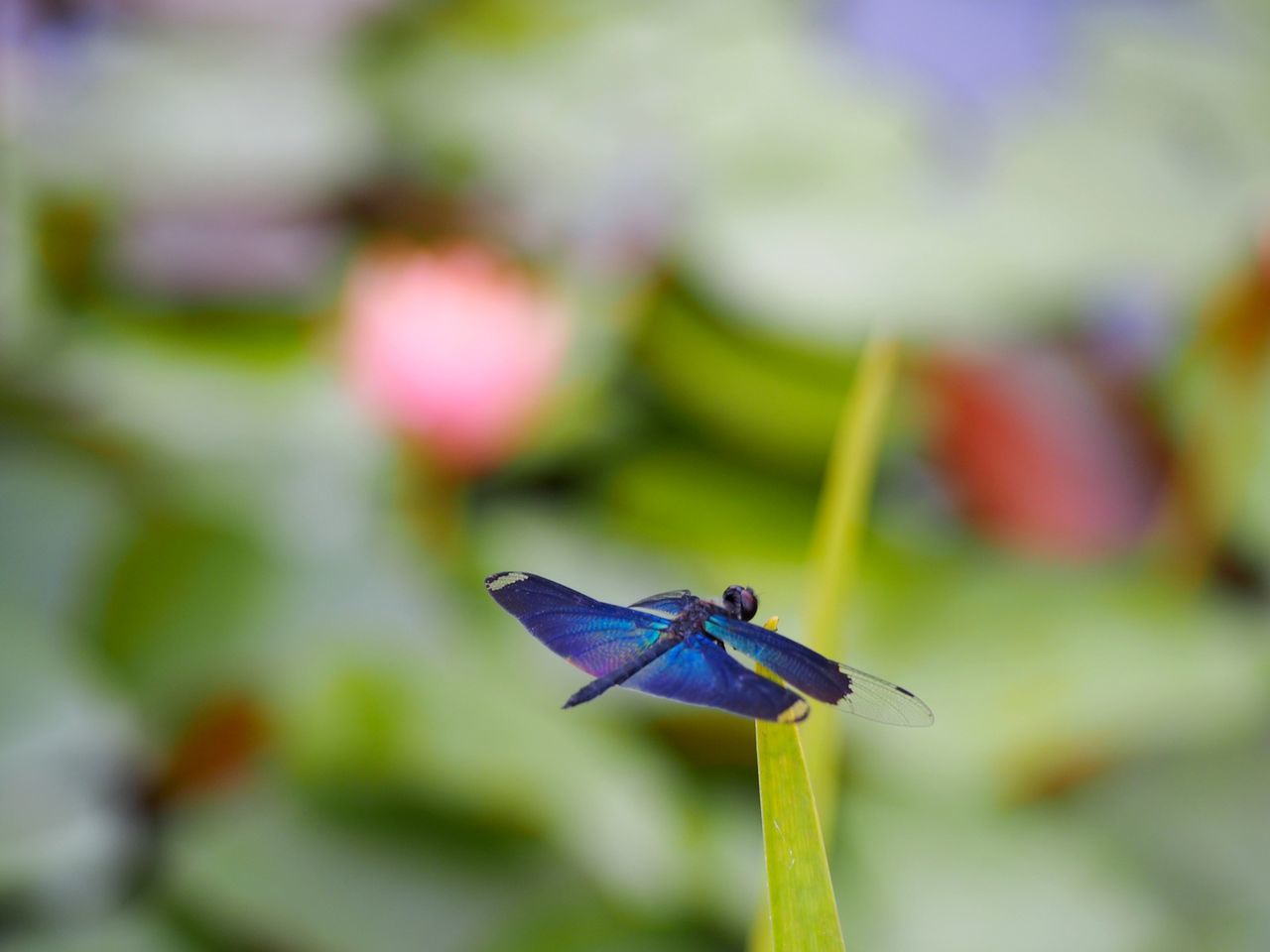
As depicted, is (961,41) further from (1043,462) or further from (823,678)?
(823,678)

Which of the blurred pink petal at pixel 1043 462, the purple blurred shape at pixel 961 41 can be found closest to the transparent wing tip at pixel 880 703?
the blurred pink petal at pixel 1043 462

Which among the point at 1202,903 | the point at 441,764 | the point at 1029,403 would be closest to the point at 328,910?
the point at 441,764

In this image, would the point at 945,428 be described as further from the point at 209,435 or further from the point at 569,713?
the point at 209,435

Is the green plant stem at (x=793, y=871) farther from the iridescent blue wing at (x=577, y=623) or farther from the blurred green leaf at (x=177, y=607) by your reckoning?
the blurred green leaf at (x=177, y=607)

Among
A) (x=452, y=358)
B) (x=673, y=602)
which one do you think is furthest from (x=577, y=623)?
(x=452, y=358)

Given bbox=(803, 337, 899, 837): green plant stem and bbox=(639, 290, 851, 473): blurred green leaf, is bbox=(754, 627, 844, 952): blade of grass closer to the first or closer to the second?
bbox=(803, 337, 899, 837): green plant stem
